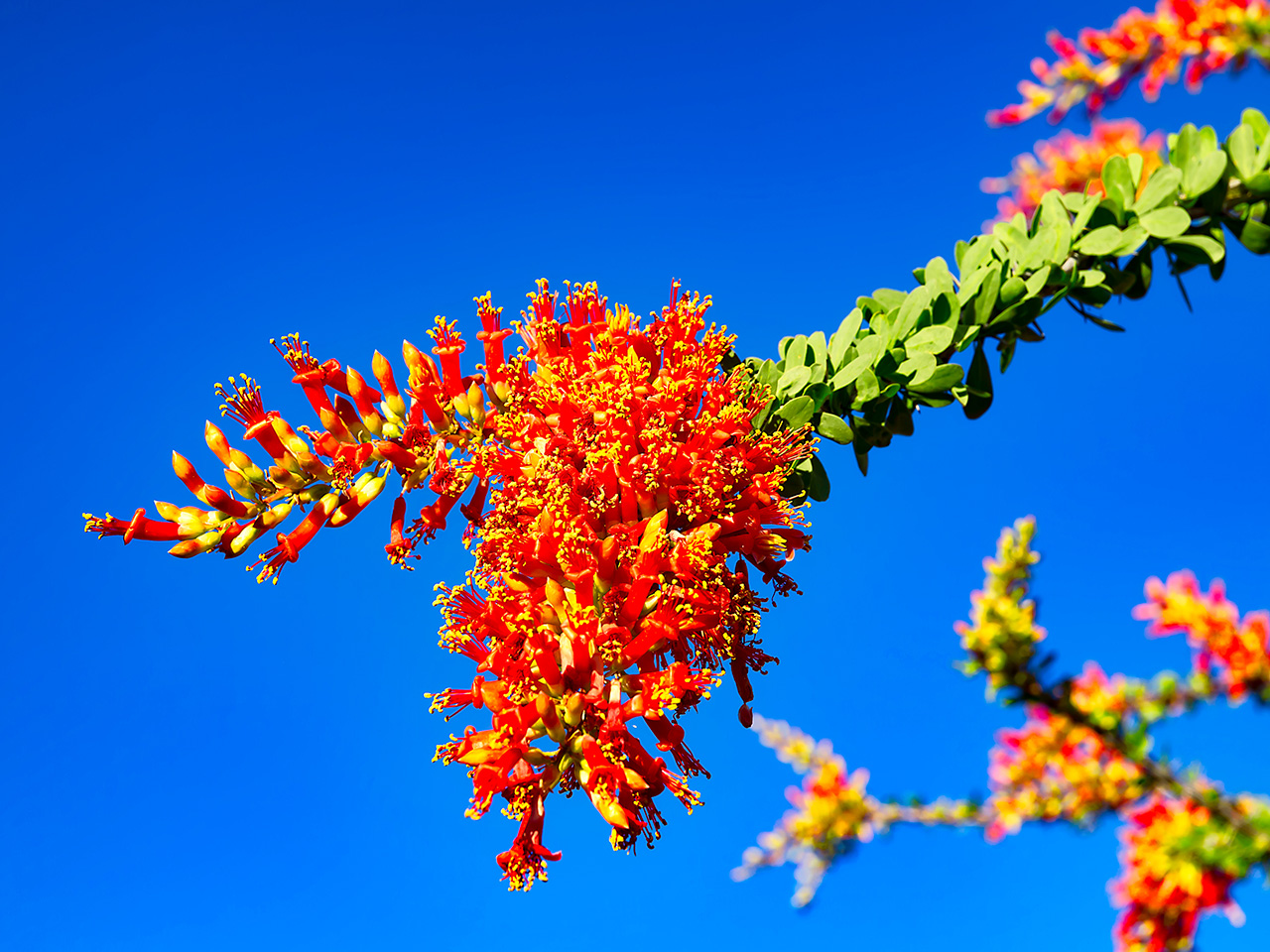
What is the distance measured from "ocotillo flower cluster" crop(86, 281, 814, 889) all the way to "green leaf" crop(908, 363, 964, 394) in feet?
0.99

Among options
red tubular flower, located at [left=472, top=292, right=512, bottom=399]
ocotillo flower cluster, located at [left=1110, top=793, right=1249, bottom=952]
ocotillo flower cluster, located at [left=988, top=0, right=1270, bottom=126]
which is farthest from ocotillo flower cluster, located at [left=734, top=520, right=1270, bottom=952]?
red tubular flower, located at [left=472, top=292, right=512, bottom=399]

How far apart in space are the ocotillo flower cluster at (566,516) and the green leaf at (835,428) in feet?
0.24

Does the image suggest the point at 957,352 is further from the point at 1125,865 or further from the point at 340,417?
the point at 1125,865

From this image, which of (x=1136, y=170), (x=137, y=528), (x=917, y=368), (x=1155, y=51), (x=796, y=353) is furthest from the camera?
(x=1155, y=51)

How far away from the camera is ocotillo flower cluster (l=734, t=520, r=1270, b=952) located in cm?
383

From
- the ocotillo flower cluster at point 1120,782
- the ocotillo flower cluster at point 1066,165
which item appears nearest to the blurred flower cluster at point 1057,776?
the ocotillo flower cluster at point 1120,782

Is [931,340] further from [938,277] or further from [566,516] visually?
[566,516]

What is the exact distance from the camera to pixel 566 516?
5.72ft

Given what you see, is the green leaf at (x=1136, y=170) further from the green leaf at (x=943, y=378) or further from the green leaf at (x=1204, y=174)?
the green leaf at (x=943, y=378)

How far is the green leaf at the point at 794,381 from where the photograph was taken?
196 cm

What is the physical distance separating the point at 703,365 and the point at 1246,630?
161 inches

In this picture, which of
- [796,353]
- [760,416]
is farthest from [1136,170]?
[760,416]

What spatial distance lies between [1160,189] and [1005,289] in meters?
0.46

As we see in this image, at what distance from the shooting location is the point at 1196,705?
4.52 metres
